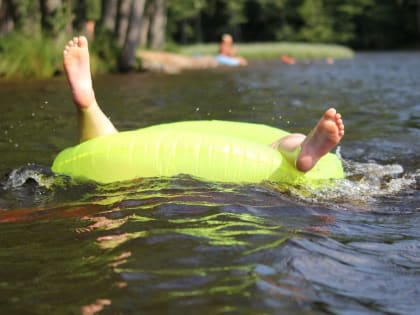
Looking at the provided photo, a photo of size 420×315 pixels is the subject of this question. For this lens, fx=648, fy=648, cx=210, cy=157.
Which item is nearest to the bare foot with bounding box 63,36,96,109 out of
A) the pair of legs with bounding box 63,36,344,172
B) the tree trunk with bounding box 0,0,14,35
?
the pair of legs with bounding box 63,36,344,172

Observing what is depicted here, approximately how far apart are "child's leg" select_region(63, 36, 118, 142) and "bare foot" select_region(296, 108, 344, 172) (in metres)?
1.15

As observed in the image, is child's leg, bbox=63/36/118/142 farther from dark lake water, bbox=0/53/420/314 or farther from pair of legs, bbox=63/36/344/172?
dark lake water, bbox=0/53/420/314

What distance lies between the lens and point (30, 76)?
11492mm

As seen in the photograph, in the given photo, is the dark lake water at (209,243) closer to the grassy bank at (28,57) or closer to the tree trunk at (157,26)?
the grassy bank at (28,57)

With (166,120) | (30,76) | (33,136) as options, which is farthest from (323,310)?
(30,76)

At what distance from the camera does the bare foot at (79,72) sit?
3686mm

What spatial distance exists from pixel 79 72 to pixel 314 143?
1.44 metres

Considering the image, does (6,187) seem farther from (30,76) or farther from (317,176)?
(30,76)

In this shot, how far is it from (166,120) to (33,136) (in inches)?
56.6

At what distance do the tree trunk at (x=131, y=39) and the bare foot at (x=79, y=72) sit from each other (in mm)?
9848

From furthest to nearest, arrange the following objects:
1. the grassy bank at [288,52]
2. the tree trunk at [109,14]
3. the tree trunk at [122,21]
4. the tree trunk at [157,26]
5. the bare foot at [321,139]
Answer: the grassy bank at [288,52] → the tree trunk at [157,26] → the tree trunk at [109,14] → the tree trunk at [122,21] → the bare foot at [321,139]

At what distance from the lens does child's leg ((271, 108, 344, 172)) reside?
316cm

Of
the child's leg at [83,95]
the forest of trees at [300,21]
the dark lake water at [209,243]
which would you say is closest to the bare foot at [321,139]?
the dark lake water at [209,243]

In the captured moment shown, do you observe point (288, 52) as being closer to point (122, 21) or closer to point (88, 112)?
point (122, 21)
